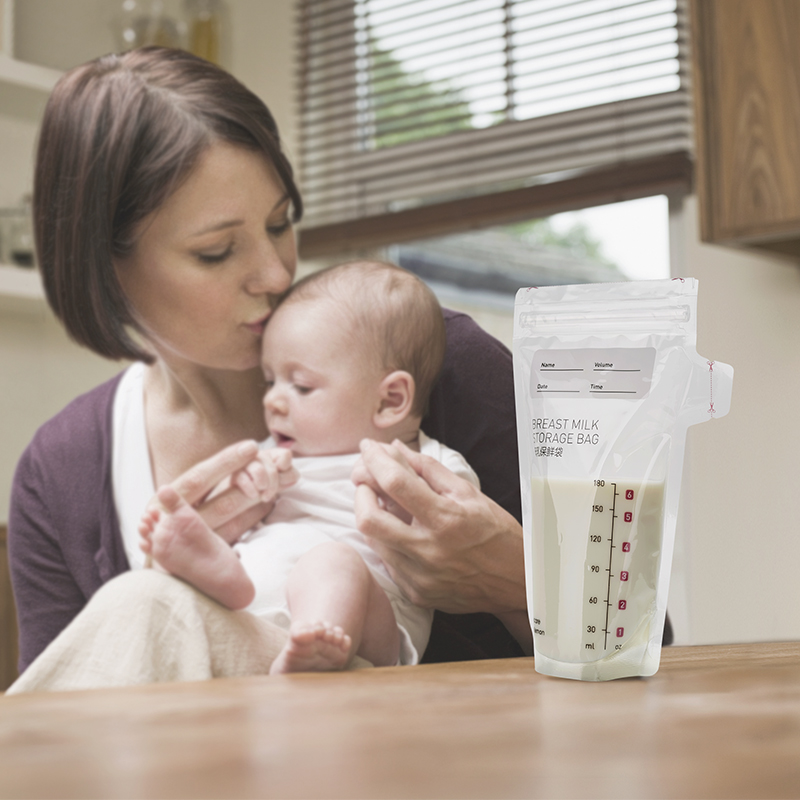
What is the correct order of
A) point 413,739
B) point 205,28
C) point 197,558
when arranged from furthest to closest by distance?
point 205,28
point 197,558
point 413,739

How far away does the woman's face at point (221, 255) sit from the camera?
709mm

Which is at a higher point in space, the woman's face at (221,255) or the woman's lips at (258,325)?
the woman's face at (221,255)

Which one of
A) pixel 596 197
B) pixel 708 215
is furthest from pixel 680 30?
pixel 596 197

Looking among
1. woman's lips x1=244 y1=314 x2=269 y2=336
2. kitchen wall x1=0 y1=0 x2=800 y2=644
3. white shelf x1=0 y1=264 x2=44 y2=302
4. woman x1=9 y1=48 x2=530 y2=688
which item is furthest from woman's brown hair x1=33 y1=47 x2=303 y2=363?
white shelf x1=0 y1=264 x2=44 y2=302

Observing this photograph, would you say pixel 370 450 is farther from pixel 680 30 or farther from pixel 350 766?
pixel 680 30

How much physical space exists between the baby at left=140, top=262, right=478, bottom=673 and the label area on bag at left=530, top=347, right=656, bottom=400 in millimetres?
206

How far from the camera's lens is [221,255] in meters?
0.72

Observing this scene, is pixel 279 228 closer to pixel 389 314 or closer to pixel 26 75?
pixel 389 314

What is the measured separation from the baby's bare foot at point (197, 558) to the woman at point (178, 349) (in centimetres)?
9

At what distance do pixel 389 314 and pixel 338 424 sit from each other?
9 centimetres

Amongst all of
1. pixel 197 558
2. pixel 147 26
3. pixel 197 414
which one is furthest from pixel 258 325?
pixel 147 26

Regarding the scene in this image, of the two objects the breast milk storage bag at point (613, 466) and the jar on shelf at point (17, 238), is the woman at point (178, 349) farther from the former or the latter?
the jar on shelf at point (17, 238)

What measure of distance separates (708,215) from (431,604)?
47cm

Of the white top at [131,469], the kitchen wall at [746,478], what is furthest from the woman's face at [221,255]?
the kitchen wall at [746,478]
